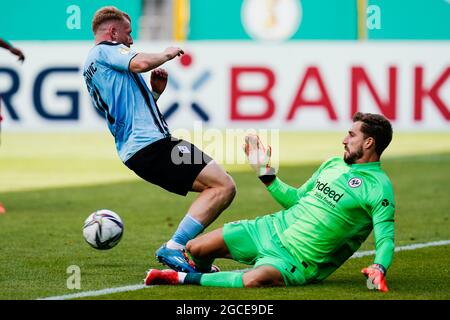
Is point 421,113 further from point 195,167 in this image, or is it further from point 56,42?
point 195,167

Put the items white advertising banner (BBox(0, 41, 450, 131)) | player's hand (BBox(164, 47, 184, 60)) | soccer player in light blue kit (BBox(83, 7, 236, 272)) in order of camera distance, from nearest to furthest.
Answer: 1. player's hand (BBox(164, 47, 184, 60))
2. soccer player in light blue kit (BBox(83, 7, 236, 272))
3. white advertising banner (BBox(0, 41, 450, 131))

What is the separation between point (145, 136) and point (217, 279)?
1402 millimetres

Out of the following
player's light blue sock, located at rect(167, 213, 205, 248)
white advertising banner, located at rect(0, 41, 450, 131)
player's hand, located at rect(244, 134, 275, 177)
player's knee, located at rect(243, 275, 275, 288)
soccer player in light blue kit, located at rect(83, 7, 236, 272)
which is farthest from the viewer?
white advertising banner, located at rect(0, 41, 450, 131)

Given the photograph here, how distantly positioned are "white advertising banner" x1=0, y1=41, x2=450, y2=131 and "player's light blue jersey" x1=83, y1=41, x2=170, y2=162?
1059 centimetres

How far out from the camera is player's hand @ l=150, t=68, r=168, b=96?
891 cm

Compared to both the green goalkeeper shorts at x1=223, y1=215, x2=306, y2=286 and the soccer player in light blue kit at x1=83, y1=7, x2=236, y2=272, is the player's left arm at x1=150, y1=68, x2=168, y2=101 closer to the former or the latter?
the soccer player in light blue kit at x1=83, y1=7, x2=236, y2=272

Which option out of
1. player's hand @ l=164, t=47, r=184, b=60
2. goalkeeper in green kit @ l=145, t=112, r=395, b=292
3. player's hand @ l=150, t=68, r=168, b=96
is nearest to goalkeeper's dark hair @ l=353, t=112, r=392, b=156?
goalkeeper in green kit @ l=145, t=112, r=395, b=292

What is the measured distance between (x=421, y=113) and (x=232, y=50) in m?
3.41

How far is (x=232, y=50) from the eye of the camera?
2016 centimetres

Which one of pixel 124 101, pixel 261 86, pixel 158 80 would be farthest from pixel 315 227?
pixel 261 86

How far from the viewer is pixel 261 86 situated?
19.7 m

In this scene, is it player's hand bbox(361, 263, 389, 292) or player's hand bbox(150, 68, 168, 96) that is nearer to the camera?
player's hand bbox(361, 263, 389, 292)
